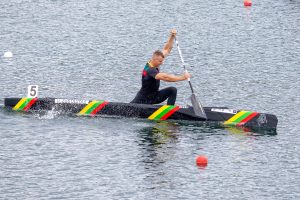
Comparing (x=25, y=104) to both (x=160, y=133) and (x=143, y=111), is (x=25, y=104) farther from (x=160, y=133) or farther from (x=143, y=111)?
(x=160, y=133)

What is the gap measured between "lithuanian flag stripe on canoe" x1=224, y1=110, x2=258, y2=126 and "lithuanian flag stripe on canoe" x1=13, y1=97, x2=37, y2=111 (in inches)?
252

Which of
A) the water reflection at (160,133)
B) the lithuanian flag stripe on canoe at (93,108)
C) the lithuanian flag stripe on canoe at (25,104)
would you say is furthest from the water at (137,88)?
the lithuanian flag stripe on canoe at (25,104)

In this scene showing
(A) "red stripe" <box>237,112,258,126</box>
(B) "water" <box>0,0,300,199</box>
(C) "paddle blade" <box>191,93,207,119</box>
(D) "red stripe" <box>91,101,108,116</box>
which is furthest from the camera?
(D) "red stripe" <box>91,101,108,116</box>

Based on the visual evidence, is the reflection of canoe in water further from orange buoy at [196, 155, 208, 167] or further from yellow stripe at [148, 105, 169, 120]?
orange buoy at [196, 155, 208, 167]

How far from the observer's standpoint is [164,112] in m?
36.7

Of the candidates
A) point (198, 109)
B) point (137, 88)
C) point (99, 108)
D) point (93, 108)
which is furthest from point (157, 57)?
point (137, 88)

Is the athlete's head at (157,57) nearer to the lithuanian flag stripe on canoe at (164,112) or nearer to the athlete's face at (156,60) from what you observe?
the athlete's face at (156,60)

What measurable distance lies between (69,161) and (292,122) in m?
8.20

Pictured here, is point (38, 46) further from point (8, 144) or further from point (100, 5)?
point (8, 144)

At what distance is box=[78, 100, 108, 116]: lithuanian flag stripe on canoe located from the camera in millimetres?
37062

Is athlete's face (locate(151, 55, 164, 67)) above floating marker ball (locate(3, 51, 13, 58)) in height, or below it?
above

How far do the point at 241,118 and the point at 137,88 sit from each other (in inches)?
255

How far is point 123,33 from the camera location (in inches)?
2048

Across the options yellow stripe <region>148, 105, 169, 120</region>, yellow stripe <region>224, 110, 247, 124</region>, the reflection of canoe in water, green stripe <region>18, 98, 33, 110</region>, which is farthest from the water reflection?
green stripe <region>18, 98, 33, 110</region>
